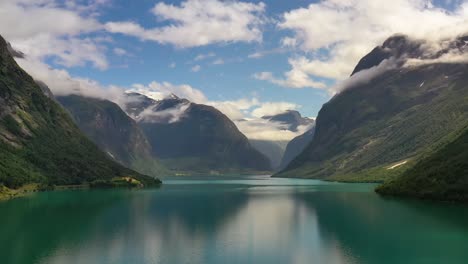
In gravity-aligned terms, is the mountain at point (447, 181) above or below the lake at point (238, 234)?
above

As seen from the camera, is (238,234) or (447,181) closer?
(238,234)

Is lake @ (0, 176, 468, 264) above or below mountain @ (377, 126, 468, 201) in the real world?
below

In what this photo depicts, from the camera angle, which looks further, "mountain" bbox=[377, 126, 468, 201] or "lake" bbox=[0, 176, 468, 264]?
"mountain" bbox=[377, 126, 468, 201]

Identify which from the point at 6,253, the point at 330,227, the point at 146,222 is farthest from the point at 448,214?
the point at 6,253

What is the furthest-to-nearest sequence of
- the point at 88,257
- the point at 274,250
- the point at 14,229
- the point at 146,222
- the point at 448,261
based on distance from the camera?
the point at 146,222 → the point at 14,229 → the point at 274,250 → the point at 88,257 → the point at 448,261

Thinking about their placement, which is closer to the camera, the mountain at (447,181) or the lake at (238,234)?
the lake at (238,234)

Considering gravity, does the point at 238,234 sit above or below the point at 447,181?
below

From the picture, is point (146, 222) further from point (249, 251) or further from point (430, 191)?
point (430, 191)

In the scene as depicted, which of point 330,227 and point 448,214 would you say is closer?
point 330,227
